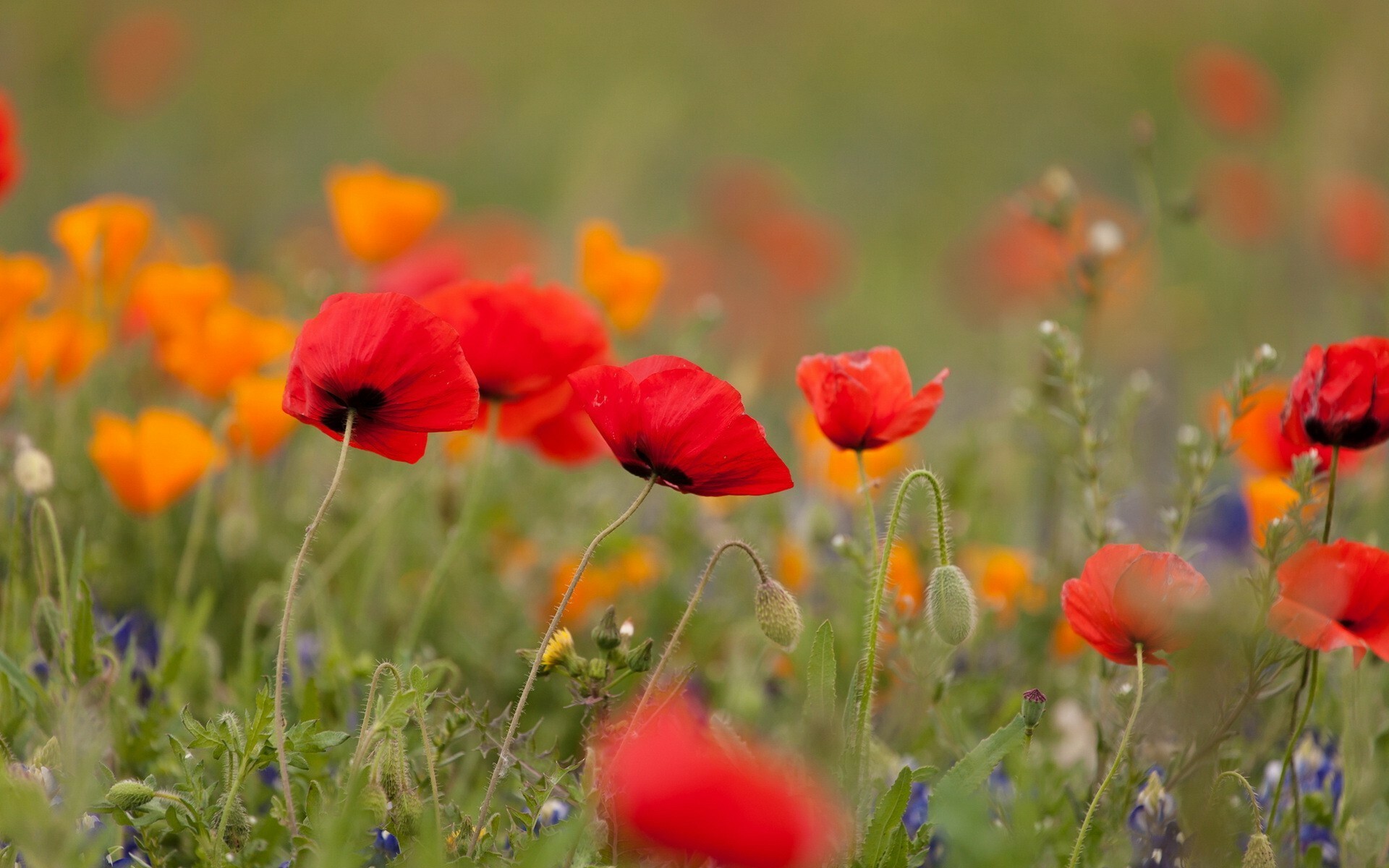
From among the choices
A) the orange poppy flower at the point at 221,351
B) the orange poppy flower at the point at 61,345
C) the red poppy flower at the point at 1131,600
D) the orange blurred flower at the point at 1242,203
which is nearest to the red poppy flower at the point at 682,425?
the red poppy flower at the point at 1131,600

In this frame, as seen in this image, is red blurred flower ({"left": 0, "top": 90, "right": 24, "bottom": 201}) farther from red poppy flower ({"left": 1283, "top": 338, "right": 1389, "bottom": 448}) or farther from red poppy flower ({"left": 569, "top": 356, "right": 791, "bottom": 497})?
red poppy flower ({"left": 1283, "top": 338, "right": 1389, "bottom": 448})

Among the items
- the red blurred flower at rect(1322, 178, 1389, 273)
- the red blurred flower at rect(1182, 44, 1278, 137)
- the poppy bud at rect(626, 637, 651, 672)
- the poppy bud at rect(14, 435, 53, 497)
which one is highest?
the red blurred flower at rect(1182, 44, 1278, 137)

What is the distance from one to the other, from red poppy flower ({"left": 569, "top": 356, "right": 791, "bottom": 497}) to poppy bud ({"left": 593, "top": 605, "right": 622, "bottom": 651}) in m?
0.12

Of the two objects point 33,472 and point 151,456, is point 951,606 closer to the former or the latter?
point 33,472

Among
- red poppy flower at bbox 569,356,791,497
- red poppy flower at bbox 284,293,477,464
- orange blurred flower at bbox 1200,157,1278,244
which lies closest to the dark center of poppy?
red poppy flower at bbox 284,293,477,464

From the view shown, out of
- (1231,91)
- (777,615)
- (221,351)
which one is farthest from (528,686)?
(1231,91)

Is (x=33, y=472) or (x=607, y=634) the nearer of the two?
(x=607, y=634)

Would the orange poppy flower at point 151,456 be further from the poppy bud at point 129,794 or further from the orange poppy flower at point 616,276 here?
the poppy bud at point 129,794

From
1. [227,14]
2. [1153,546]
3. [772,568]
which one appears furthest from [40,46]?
[1153,546]

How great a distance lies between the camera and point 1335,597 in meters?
0.95

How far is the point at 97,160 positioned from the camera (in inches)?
222

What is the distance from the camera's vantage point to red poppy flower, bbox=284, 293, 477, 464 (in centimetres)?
95

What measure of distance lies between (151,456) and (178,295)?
0.29 meters

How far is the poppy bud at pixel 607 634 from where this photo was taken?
0.97m
